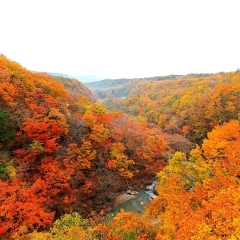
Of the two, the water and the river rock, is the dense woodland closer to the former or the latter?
the river rock

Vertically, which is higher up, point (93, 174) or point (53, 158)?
point (53, 158)

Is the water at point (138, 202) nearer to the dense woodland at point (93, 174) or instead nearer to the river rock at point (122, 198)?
the river rock at point (122, 198)

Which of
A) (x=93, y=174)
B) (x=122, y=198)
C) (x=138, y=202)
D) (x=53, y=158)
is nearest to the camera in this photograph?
(x=53, y=158)

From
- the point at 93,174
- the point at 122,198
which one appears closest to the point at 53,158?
the point at 93,174

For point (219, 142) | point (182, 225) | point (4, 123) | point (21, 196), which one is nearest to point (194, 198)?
point (182, 225)

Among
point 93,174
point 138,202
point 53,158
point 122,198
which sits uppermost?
point 53,158

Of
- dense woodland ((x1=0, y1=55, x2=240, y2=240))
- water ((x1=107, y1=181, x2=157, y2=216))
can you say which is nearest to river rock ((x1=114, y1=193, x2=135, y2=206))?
water ((x1=107, y1=181, x2=157, y2=216))

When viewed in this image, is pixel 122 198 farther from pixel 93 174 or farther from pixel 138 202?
pixel 93 174

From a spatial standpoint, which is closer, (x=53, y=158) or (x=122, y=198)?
(x=53, y=158)
